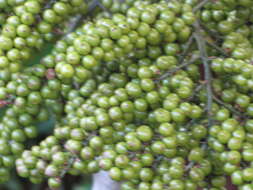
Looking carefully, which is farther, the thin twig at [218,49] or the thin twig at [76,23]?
the thin twig at [76,23]

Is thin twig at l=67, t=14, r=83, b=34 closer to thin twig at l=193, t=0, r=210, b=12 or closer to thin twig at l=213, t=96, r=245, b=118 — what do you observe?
thin twig at l=193, t=0, r=210, b=12

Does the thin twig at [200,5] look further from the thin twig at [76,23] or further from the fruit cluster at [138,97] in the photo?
the thin twig at [76,23]

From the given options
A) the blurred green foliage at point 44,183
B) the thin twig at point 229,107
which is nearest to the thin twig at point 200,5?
the thin twig at point 229,107

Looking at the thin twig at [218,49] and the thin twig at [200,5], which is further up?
the thin twig at [200,5]

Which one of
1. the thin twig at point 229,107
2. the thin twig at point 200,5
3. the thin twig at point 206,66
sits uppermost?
the thin twig at point 200,5

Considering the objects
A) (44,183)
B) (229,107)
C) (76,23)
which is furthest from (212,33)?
(44,183)

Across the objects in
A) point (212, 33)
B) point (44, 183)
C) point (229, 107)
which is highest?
point (212, 33)

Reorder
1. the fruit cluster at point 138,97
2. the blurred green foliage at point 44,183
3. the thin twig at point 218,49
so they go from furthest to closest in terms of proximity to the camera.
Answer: the blurred green foliage at point 44,183
the thin twig at point 218,49
the fruit cluster at point 138,97

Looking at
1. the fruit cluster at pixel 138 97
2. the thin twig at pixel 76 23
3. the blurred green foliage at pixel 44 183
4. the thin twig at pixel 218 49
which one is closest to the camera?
the fruit cluster at pixel 138 97

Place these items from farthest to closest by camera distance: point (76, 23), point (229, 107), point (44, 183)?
point (44, 183) < point (76, 23) < point (229, 107)

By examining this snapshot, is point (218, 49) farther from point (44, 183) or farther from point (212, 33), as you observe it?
point (44, 183)

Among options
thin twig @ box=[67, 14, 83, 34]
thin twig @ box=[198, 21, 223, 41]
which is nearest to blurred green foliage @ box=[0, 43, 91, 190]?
thin twig @ box=[67, 14, 83, 34]
